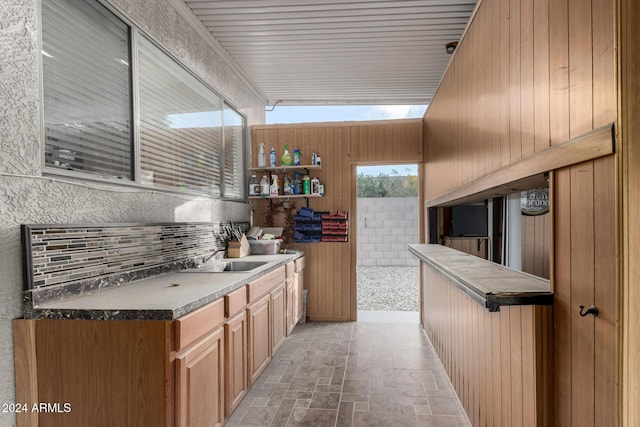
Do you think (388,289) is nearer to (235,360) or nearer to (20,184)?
(235,360)

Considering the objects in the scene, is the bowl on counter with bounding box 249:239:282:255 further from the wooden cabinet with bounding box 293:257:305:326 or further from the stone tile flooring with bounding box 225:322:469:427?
the stone tile flooring with bounding box 225:322:469:427

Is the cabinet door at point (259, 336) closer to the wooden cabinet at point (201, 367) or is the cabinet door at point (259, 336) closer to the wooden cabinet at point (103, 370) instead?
the wooden cabinet at point (201, 367)

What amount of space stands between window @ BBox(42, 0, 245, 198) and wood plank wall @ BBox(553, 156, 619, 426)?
6.71 feet

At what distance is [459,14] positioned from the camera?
9.22ft

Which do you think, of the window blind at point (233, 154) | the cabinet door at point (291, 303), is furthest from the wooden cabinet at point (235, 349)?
the window blind at point (233, 154)

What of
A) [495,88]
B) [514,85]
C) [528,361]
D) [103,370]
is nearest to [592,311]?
[528,361]

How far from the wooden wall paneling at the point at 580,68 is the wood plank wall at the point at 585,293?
0.13 metres

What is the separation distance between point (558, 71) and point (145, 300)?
179 cm

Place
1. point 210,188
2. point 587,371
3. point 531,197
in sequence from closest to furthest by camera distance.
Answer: point 587,371 < point 531,197 < point 210,188

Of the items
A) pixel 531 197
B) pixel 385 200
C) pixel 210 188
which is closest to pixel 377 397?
pixel 531 197

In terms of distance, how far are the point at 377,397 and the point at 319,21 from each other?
2.98 metres

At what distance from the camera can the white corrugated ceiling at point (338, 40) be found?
275 cm

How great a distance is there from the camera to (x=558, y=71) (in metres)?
1.08

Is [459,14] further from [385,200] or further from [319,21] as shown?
[385,200]
